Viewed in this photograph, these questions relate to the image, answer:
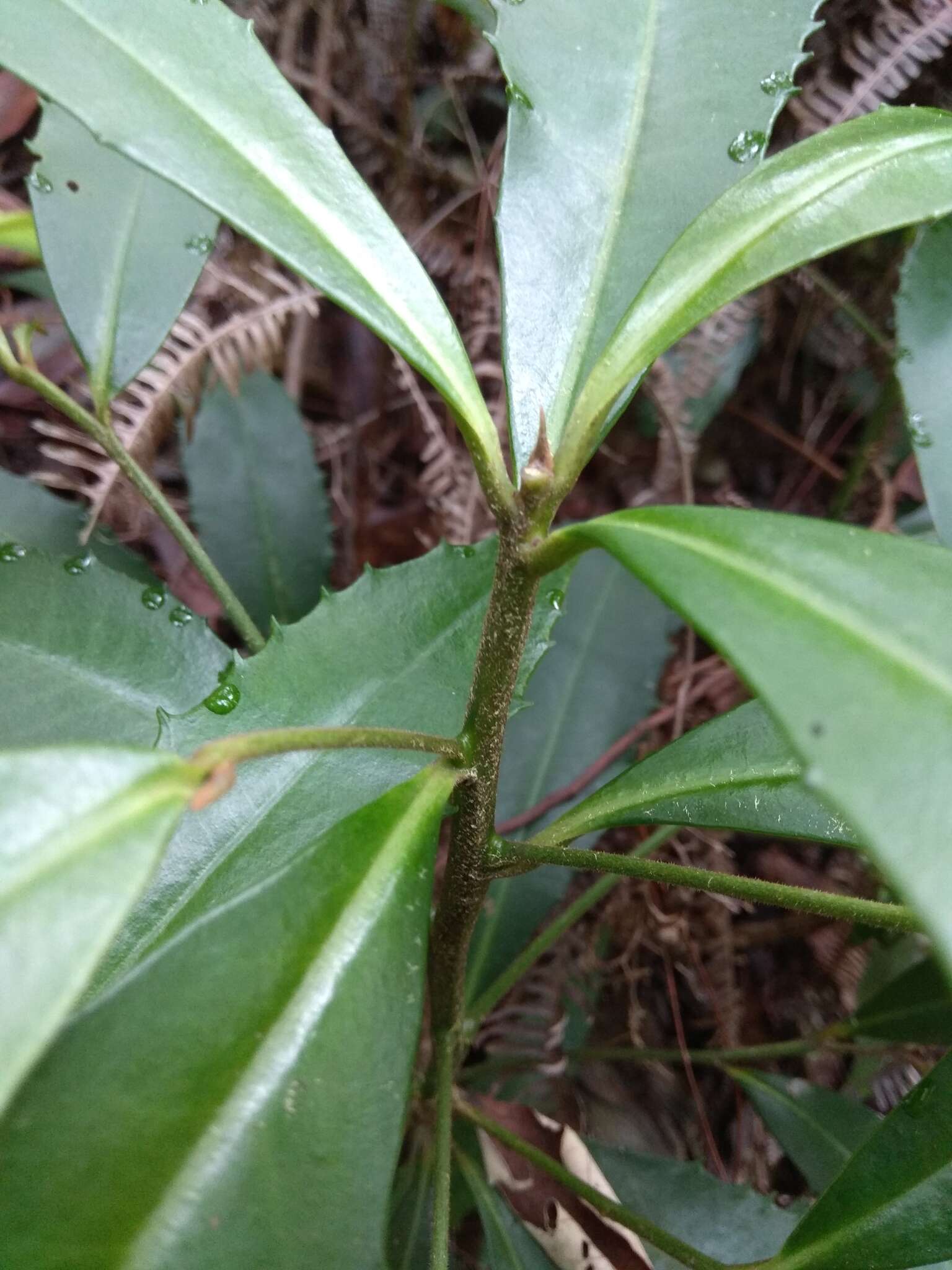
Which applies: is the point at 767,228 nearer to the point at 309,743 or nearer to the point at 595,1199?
the point at 309,743

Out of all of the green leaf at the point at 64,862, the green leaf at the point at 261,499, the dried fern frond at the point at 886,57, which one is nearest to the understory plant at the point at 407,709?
the green leaf at the point at 64,862

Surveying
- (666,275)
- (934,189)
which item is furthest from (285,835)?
(934,189)

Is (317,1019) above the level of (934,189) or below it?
below

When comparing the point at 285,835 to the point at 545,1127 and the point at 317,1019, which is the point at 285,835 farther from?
the point at 545,1127

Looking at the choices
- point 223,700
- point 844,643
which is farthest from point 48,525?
point 844,643

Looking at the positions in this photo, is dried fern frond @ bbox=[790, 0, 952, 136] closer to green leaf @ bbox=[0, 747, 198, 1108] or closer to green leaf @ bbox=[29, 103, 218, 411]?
green leaf @ bbox=[29, 103, 218, 411]

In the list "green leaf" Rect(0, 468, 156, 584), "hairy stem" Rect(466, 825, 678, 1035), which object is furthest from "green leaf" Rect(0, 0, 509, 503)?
"hairy stem" Rect(466, 825, 678, 1035)
